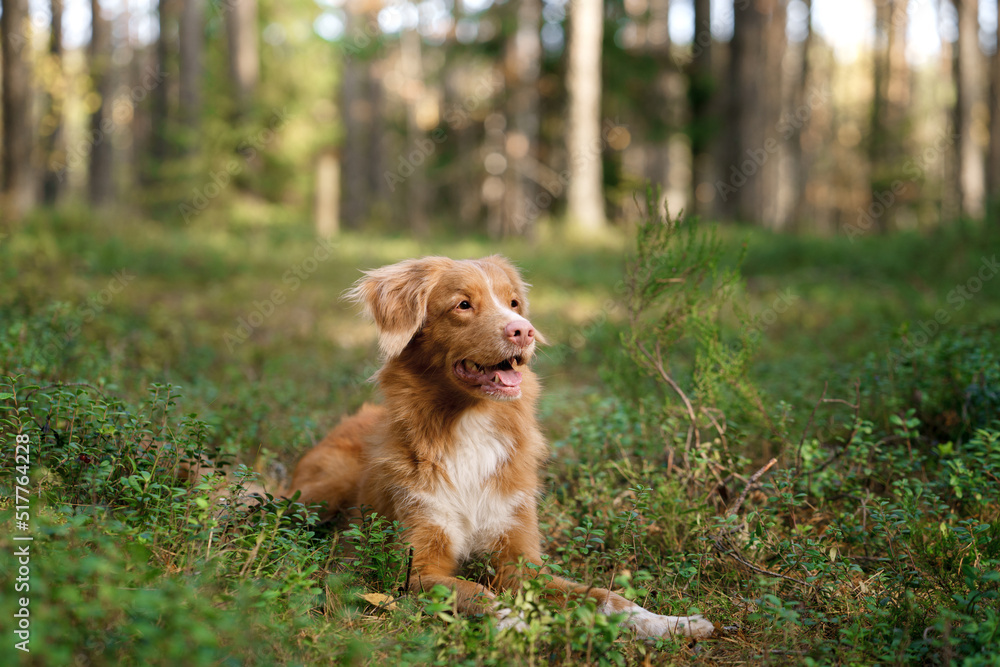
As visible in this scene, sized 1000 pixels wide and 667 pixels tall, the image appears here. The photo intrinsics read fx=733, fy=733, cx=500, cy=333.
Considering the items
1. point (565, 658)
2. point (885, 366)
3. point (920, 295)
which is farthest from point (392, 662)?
point (920, 295)

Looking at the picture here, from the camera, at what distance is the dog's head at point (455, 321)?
3.53m

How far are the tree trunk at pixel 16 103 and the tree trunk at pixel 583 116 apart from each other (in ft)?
32.4

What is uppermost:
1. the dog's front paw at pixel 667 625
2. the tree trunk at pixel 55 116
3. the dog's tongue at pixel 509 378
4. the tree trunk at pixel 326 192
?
the tree trunk at pixel 55 116

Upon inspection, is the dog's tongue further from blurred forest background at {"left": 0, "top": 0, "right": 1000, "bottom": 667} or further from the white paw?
the white paw

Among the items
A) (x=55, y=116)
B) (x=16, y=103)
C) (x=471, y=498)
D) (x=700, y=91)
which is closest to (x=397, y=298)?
(x=471, y=498)

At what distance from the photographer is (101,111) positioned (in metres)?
19.3

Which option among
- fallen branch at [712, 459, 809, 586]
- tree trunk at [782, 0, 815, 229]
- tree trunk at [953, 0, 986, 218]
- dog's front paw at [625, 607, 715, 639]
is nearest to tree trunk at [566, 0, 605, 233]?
tree trunk at [953, 0, 986, 218]

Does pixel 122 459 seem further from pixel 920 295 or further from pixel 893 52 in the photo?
pixel 893 52

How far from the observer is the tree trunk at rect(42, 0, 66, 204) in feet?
46.3

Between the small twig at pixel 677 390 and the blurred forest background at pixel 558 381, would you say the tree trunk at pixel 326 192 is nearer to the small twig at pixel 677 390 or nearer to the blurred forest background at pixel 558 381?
the blurred forest background at pixel 558 381

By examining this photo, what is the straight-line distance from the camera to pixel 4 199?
1205cm

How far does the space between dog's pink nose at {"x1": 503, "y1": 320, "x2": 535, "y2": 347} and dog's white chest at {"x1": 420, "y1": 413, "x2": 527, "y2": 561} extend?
0.50 meters

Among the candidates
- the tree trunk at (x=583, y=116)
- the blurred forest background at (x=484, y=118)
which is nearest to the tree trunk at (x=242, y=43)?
the blurred forest background at (x=484, y=118)

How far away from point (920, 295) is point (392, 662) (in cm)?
861
